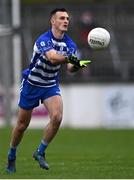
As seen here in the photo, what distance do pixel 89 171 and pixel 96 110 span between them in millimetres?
14179

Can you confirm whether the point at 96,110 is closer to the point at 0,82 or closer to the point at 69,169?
the point at 0,82

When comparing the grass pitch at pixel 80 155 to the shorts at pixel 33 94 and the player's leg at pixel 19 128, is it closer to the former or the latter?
the player's leg at pixel 19 128

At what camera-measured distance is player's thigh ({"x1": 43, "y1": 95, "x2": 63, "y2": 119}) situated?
13.0 m

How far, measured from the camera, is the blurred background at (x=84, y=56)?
88.3 feet

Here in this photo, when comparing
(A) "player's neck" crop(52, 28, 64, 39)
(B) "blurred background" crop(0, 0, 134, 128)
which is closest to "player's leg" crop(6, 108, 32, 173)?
(A) "player's neck" crop(52, 28, 64, 39)

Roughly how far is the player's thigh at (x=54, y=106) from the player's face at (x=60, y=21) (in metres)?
1.02

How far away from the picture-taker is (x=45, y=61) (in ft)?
42.5

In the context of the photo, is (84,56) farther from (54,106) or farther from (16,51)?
(54,106)

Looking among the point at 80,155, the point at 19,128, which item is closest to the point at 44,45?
the point at 19,128

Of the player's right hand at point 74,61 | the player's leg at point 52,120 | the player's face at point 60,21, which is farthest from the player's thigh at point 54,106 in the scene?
the player's face at point 60,21

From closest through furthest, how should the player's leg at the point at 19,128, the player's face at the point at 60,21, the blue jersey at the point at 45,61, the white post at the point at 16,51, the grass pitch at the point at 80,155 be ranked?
the grass pitch at the point at 80,155
the blue jersey at the point at 45,61
the player's face at the point at 60,21
the player's leg at the point at 19,128
the white post at the point at 16,51

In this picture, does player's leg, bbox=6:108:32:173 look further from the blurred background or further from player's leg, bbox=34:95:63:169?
the blurred background

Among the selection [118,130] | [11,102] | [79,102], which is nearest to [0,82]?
[11,102]

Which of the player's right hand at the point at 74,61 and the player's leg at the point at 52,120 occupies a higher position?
the player's right hand at the point at 74,61
